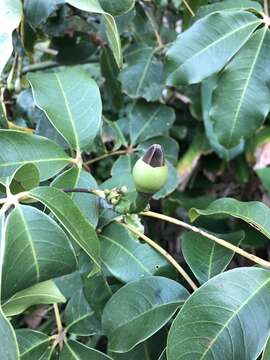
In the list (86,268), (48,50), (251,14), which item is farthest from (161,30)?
(86,268)

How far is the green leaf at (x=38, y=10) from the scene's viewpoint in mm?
783

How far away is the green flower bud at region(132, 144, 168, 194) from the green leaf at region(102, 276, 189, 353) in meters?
0.13

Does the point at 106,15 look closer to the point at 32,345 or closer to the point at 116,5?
the point at 116,5

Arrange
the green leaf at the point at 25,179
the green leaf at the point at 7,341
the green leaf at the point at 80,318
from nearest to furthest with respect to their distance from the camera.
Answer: the green leaf at the point at 7,341, the green leaf at the point at 25,179, the green leaf at the point at 80,318

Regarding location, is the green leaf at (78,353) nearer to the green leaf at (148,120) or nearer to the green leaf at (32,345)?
the green leaf at (32,345)

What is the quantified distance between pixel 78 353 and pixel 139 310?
0.28ft

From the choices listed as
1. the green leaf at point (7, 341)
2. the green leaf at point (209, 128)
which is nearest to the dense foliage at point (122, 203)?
the green leaf at point (7, 341)

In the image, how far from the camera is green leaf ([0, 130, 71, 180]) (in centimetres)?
63

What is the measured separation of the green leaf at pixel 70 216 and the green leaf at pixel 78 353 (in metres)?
0.13

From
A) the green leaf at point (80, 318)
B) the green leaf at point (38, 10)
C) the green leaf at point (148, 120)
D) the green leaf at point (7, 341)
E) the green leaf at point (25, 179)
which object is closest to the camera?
the green leaf at point (7, 341)

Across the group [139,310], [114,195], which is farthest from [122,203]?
[139,310]

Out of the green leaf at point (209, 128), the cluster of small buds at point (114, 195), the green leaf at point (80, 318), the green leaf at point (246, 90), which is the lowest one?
the green leaf at point (209, 128)

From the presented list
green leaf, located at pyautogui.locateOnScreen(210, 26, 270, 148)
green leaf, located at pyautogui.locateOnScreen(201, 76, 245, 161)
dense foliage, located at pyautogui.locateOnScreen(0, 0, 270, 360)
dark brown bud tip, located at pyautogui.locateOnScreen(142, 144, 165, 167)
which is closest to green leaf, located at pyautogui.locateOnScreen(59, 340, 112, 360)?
dense foliage, located at pyautogui.locateOnScreen(0, 0, 270, 360)

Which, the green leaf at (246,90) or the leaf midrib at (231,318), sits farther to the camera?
the green leaf at (246,90)
